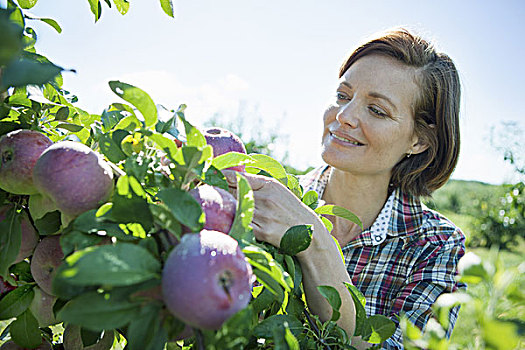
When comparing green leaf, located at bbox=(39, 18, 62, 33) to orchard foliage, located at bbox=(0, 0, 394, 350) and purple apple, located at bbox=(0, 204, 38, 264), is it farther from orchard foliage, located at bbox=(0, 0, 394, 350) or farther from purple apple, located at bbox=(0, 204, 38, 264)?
purple apple, located at bbox=(0, 204, 38, 264)

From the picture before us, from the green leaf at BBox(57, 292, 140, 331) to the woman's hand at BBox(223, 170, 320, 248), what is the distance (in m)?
0.32

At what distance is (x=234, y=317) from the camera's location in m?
0.39

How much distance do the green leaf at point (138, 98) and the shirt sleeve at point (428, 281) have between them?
1119mm

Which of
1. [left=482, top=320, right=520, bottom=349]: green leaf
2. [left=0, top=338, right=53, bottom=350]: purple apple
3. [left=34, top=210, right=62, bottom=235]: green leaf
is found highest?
[left=482, top=320, right=520, bottom=349]: green leaf

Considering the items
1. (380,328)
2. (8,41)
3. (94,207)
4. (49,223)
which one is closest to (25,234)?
(49,223)

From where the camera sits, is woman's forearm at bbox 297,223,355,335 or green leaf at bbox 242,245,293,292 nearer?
green leaf at bbox 242,245,293,292

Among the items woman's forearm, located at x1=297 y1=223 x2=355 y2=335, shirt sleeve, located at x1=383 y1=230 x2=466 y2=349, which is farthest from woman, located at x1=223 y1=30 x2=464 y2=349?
woman's forearm, located at x1=297 y1=223 x2=355 y2=335

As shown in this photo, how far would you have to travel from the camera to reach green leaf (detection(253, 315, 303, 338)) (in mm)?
550

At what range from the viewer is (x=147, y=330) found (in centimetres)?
42

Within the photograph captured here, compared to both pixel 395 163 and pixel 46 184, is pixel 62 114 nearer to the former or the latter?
pixel 46 184

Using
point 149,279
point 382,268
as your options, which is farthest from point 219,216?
point 382,268

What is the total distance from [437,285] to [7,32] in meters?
1.55

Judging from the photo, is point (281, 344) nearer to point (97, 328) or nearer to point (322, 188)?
point (97, 328)

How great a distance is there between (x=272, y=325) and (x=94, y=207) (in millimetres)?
258
